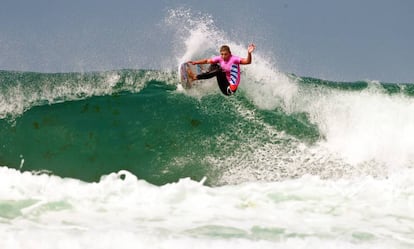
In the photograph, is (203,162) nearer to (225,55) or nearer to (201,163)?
(201,163)

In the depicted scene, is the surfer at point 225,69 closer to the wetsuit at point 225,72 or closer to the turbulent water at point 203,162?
the wetsuit at point 225,72

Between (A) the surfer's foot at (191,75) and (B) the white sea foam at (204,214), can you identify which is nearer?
(B) the white sea foam at (204,214)

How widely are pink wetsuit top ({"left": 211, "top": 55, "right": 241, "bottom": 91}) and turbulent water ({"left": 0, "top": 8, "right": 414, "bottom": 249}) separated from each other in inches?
30.9

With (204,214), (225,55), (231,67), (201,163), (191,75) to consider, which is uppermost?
(225,55)

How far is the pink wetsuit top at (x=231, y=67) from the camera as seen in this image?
10.0 metres

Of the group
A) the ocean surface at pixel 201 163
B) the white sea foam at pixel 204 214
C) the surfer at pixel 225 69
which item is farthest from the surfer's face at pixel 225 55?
the white sea foam at pixel 204 214

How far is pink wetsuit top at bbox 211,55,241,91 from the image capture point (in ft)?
32.8

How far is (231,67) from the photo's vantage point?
10031mm

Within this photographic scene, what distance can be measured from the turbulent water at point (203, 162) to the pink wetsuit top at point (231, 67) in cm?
79

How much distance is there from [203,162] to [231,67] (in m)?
2.09

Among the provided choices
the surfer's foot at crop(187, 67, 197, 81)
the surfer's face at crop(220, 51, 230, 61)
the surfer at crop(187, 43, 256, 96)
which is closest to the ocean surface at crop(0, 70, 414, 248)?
the surfer's foot at crop(187, 67, 197, 81)

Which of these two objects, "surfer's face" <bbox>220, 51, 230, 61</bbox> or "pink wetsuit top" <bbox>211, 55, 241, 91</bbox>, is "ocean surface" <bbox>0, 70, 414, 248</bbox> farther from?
"surfer's face" <bbox>220, 51, 230, 61</bbox>

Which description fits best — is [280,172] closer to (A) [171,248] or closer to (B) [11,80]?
(A) [171,248]

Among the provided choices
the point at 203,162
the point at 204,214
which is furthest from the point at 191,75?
the point at 204,214
